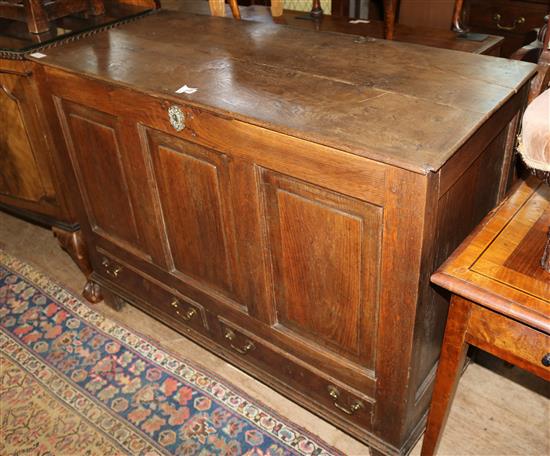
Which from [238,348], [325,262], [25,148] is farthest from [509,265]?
[25,148]

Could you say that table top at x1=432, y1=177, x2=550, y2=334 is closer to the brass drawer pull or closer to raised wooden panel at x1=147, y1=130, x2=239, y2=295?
raised wooden panel at x1=147, y1=130, x2=239, y2=295

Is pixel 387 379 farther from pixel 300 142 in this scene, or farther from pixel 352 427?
pixel 300 142

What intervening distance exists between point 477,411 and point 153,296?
1136mm

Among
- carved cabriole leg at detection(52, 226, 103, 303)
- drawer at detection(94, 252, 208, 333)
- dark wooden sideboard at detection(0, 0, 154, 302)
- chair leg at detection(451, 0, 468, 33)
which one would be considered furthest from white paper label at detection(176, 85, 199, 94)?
chair leg at detection(451, 0, 468, 33)

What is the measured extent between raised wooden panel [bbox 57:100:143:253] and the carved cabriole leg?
15cm

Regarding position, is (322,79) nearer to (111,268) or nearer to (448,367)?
(448,367)

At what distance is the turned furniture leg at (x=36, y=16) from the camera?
6.41ft

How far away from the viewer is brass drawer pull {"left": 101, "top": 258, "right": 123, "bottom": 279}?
210cm

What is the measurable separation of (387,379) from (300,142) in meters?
0.63

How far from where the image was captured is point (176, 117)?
1.46 meters

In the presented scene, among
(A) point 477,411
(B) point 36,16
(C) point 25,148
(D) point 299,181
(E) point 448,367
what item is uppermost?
(B) point 36,16

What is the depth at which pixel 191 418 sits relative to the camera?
1.83 m

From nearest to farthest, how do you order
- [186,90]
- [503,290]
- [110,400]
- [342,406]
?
[503,290] < [186,90] < [342,406] < [110,400]

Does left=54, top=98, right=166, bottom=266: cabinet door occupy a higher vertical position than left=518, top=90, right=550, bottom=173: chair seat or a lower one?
lower
